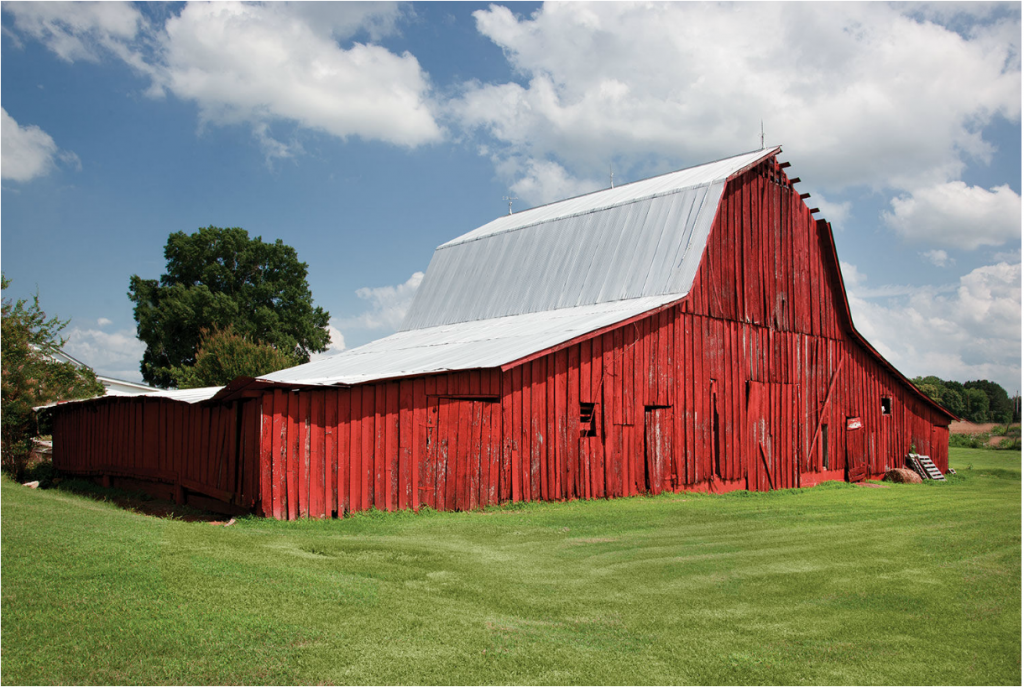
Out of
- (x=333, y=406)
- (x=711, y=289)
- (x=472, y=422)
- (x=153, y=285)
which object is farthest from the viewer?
(x=153, y=285)

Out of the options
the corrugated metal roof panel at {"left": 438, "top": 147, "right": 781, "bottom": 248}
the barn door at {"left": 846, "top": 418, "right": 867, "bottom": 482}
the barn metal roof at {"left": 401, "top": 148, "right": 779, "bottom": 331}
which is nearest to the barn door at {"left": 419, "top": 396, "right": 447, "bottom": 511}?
the barn metal roof at {"left": 401, "top": 148, "right": 779, "bottom": 331}

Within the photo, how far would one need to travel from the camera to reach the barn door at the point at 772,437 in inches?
823

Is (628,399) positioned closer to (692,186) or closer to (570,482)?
(570,482)

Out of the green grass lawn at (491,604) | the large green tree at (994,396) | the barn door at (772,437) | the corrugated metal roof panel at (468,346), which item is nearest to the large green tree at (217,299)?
the corrugated metal roof panel at (468,346)

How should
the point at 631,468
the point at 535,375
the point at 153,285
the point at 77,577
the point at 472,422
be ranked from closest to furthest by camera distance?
1. the point at 77,577
2. the point at 472,422
3. the point at 535,375
4. the point at 631,468
5. the point at 153,285

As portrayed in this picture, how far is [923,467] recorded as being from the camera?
2667 centimetres

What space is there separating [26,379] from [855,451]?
25169 mm

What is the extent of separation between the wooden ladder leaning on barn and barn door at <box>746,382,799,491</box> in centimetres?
708

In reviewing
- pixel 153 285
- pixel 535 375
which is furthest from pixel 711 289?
pixel 153 285

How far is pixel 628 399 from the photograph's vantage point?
17438mm

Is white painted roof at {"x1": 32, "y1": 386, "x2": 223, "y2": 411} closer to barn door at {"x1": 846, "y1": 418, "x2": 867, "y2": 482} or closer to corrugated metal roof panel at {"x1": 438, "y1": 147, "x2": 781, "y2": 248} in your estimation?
corrugated metal roof panel at {"x1": 438, "y1": 147, "x2": 781, "y2": 248}

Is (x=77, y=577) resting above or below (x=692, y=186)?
below

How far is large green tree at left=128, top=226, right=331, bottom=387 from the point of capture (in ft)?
149

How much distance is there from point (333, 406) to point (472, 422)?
279cm
